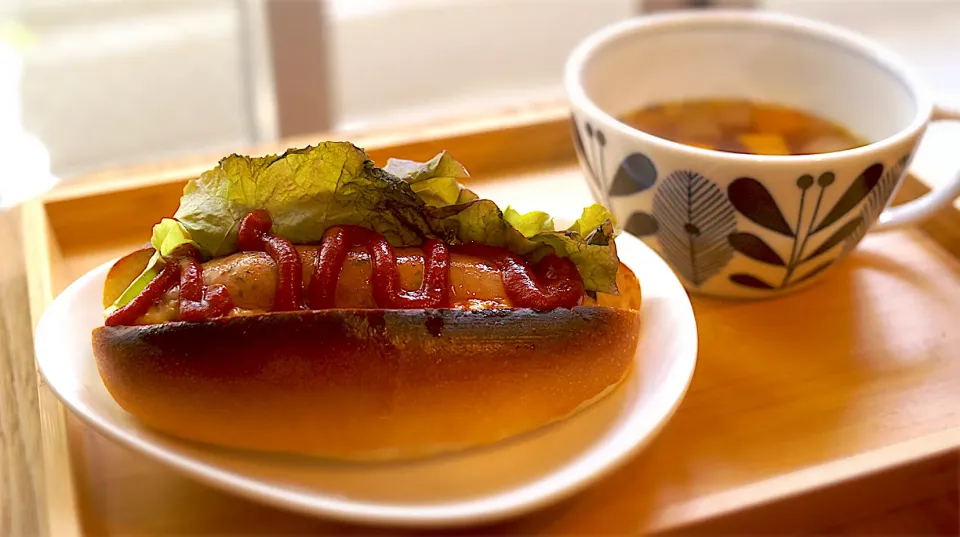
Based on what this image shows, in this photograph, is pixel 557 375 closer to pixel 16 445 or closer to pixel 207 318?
pixel 207 318

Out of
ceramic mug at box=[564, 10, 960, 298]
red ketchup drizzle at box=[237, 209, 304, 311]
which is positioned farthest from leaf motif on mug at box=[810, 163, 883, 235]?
red ketchup drizzle at box=[237, 209, 304, 311]

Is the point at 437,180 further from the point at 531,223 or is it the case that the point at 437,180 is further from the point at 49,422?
the point at 49,422

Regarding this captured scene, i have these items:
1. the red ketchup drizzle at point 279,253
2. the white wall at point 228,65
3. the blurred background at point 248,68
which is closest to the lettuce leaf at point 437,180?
the red ketchup drizzle at point 279,253

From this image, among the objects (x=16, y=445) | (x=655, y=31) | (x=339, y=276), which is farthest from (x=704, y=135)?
(x=16, y=445)

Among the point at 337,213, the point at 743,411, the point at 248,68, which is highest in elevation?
the point at 337,213

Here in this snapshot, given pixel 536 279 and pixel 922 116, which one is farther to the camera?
pixel 922 116

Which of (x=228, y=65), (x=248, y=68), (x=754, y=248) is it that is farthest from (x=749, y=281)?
(x=228, y=65)
